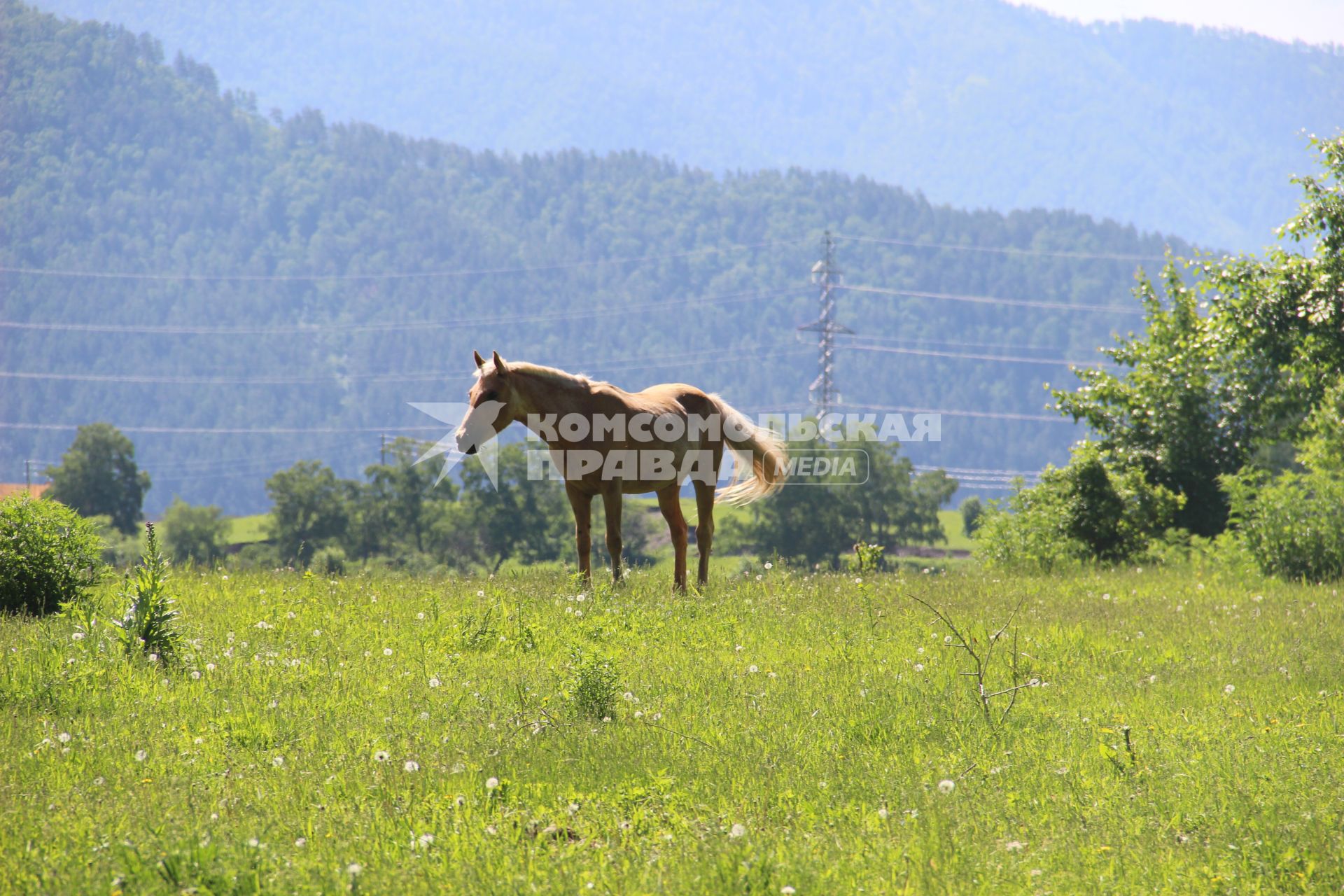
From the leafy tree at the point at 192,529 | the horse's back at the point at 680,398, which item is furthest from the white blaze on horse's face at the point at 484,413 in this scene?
the leafy tree at the point at 192,529

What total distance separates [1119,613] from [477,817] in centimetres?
861

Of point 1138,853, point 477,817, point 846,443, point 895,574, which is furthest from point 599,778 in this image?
point 846,443

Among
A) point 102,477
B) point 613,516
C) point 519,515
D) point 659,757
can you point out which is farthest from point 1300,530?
point 102,477

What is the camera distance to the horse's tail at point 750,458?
1388cm

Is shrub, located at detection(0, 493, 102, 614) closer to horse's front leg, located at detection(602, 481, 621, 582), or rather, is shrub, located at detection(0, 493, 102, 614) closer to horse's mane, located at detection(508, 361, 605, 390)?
horse's mane, located at detection(508, 361, 605, 390)

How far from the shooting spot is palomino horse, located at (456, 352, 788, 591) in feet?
38.6

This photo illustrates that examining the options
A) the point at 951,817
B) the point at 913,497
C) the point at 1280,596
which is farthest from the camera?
the point at 913,497

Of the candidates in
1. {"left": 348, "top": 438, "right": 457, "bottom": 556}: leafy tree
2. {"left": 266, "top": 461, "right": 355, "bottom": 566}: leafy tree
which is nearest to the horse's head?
{"left": 348, "top": 438, "right": 457, "bottom": 556}: leafy tree

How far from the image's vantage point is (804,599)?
A: 488 inches

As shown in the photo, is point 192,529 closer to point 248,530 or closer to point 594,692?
point 248,530

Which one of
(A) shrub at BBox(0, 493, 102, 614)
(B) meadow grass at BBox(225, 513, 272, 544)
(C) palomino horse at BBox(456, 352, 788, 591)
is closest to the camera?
(A) shrub at BBox(0, 493, 102, 614)

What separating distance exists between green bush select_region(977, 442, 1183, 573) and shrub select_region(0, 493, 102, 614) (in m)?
14.7

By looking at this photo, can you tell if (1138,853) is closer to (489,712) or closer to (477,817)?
(477,817)

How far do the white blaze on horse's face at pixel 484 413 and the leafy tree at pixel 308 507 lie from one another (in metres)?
78.6
